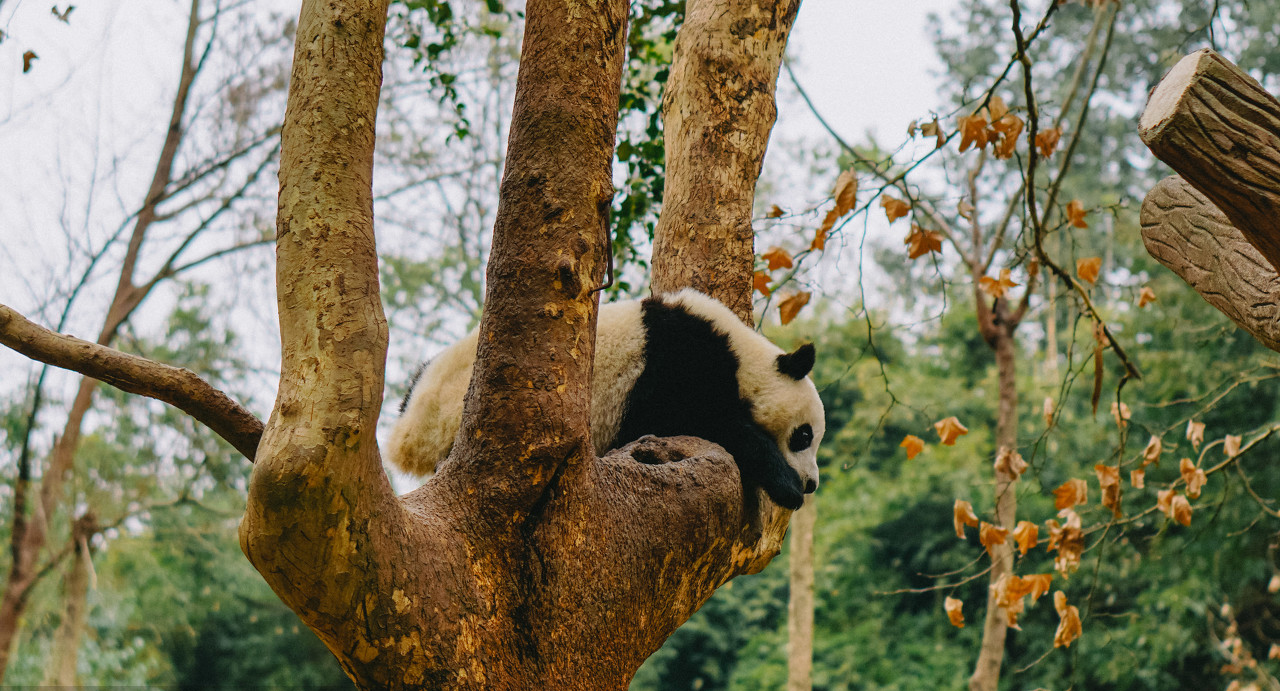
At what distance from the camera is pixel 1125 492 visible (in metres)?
9.98

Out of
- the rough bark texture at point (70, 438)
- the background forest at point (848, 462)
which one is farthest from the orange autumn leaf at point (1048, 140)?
the rough bark texture at point (70, 438)

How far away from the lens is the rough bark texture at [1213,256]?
2.40m

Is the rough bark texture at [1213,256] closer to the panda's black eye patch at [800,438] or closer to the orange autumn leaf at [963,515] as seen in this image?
the panda's black eye patch at [800,438]

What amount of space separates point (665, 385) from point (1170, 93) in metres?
1.74

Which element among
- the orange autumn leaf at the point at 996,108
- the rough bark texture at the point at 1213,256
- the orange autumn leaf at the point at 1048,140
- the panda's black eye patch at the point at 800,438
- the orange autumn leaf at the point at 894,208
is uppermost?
the orange autumn leaf at the point at 996,108

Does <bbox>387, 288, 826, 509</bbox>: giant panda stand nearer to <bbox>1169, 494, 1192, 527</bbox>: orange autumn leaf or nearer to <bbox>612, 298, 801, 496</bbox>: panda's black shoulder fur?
<bbox>612, 298, 801, 496</bbox>: panda's black shoulder fur

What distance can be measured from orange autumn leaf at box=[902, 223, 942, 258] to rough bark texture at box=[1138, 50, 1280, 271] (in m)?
1.82

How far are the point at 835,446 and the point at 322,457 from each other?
1289 cm

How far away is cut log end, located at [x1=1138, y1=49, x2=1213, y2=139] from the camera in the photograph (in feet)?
5.74

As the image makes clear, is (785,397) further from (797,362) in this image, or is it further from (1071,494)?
(1071,494)

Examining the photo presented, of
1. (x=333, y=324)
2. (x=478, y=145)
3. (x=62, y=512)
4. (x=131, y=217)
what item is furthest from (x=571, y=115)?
(x=62, y=512)

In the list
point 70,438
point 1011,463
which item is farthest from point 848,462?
point 70,438

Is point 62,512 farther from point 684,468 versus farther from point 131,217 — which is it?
point 684,468

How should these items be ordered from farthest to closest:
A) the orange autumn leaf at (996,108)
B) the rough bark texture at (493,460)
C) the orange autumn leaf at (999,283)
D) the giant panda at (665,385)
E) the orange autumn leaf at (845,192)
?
the orange autumn leaf at (999,283) < the orange autumn leaf at (996,108) < the orange autumn leaf at (845,192) < the giant panda at (665,385) < the rough bark texture at (493,460)
